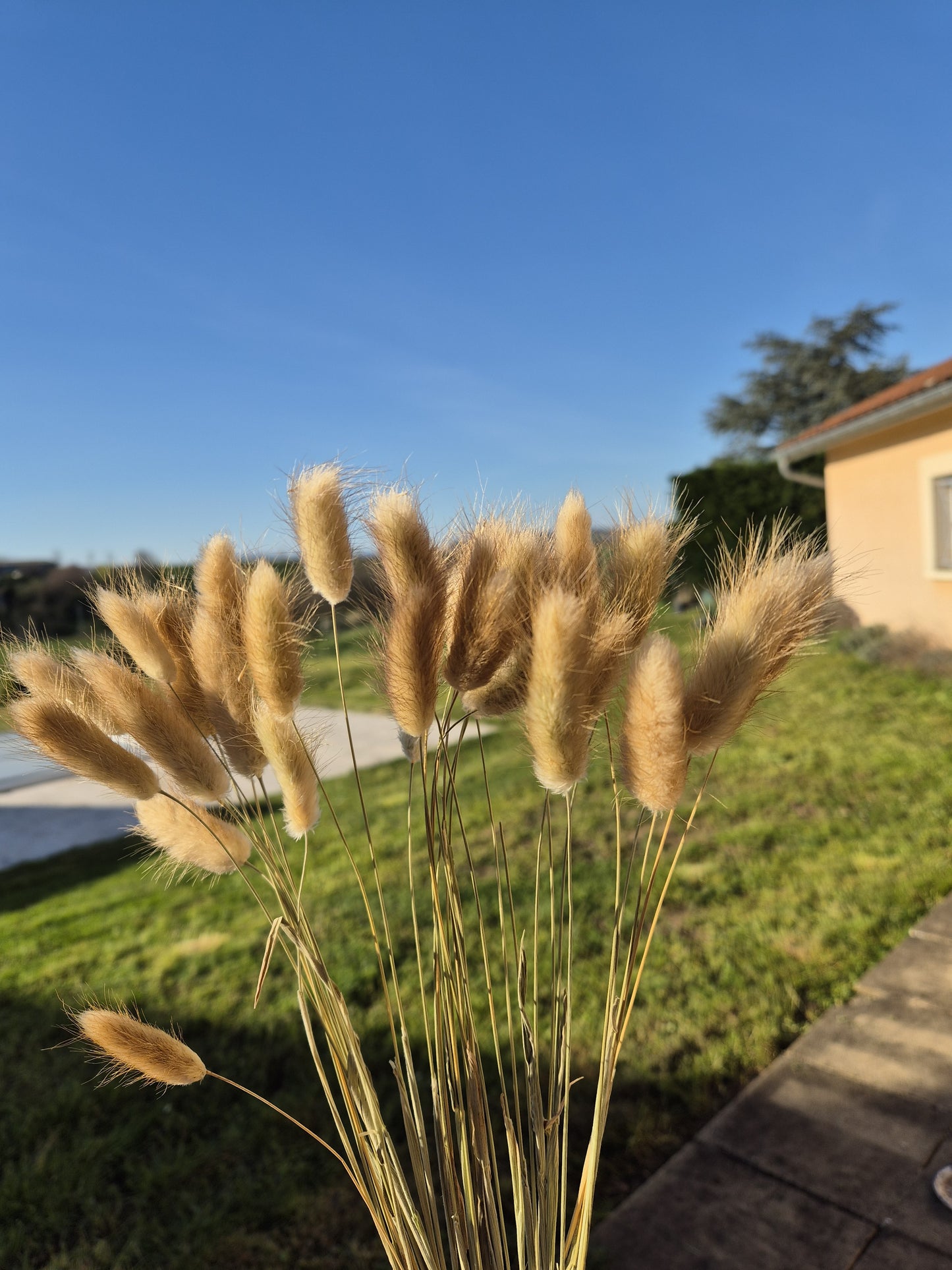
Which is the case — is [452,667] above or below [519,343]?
below

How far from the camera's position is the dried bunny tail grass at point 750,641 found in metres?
0.70

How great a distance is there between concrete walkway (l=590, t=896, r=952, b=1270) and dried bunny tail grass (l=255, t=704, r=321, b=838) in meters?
1.51

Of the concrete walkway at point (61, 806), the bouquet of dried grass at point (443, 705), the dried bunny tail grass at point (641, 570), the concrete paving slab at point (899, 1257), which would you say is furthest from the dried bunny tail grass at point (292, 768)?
the concrete walkway at point (61, 806)

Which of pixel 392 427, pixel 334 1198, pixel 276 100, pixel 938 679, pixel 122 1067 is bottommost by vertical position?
pixel 334 1198

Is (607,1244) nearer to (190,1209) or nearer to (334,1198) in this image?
(334,1198)

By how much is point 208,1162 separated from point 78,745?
1988mm

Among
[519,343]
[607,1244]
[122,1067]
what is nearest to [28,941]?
[607,1244]

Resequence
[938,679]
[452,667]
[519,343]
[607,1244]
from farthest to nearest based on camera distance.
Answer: [938,679], [519,343], [607,1244], [452,667]

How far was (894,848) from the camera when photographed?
3855 mm

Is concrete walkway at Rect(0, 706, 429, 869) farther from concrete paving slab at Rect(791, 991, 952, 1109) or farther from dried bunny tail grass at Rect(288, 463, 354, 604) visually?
dried bunny tail grass at Rect(288, 463, 354, 604)

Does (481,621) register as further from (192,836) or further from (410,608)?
(192,836)

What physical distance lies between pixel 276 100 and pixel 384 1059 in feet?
20.5

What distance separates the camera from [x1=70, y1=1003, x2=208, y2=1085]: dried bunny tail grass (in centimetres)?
78

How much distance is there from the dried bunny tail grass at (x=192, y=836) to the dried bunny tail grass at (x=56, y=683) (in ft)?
0.49
